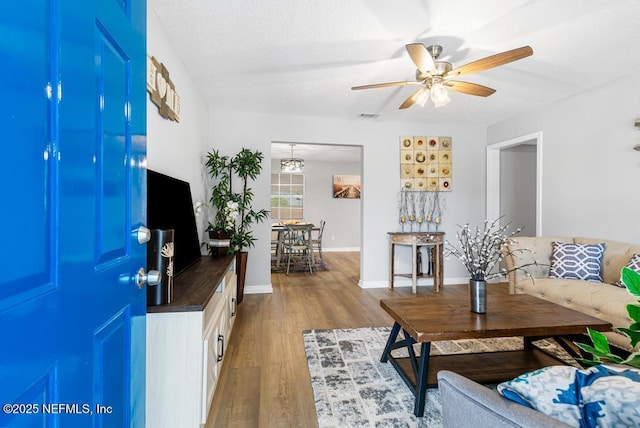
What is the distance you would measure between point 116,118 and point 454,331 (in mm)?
1814

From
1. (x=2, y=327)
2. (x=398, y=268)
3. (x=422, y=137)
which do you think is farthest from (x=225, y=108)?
(x=2, y=327)

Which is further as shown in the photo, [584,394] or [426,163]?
[426,163]

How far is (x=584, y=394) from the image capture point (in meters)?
0.64

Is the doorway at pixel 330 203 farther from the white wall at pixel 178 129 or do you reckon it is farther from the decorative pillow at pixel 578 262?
the decorative pillow at pixel 578 262

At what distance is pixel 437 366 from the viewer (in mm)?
2051

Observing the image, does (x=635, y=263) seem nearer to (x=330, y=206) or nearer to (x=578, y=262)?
(x=578, y=262)

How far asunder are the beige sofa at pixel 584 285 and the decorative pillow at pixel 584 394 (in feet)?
5.94

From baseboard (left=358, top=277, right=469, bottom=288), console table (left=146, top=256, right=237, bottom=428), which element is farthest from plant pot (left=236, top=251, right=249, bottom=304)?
console table (left=146, top=256, right=237, bottom=428)

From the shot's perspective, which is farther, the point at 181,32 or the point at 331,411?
the point at 181,32

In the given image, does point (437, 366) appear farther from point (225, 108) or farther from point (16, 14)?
point (225, 108)

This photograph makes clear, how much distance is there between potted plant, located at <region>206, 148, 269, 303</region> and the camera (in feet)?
11.1

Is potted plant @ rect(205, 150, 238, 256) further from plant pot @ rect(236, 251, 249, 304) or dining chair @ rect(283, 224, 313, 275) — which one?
dining chair @ rect(283, 224, 313, 275)

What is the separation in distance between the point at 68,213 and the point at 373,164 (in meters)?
4.31

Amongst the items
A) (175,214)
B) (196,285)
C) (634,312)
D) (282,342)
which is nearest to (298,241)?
(282,342)
